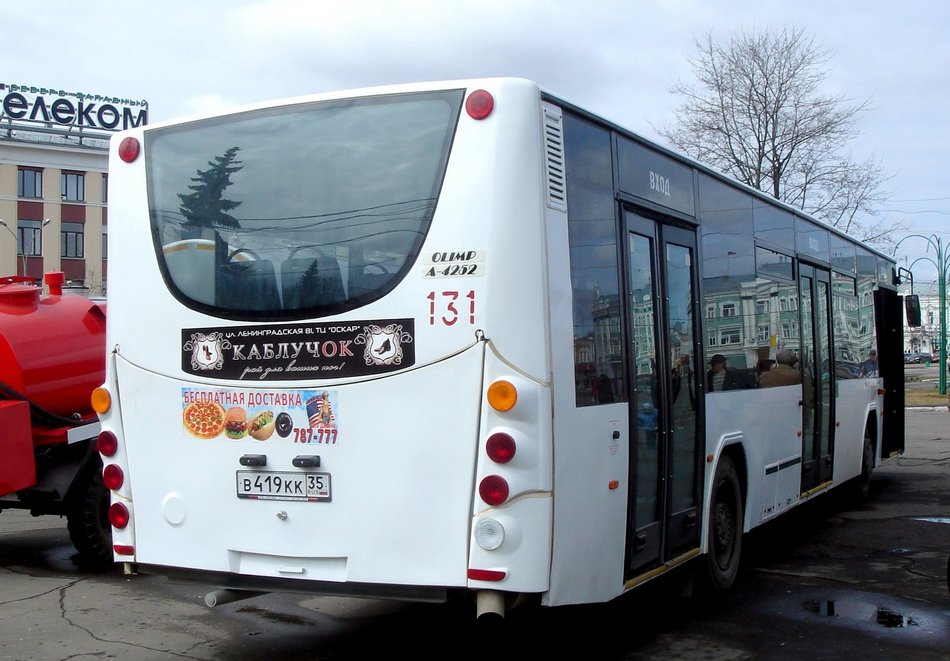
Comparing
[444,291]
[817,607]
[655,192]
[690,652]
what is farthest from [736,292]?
[444,291]

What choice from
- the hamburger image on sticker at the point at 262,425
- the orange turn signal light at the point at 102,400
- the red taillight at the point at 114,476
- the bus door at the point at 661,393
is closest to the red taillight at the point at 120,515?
the red taillight at the point at 114,476

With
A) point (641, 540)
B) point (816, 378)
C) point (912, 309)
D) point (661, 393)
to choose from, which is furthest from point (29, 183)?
point (641, 540)

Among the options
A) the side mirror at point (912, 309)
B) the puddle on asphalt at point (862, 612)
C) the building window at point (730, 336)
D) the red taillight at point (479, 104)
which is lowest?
the puddle on asphalt at point (862, 612)

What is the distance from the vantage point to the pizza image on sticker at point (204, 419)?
5.71m

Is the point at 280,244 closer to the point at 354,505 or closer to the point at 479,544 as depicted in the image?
the point at 354,505

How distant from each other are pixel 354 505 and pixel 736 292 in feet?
13.3

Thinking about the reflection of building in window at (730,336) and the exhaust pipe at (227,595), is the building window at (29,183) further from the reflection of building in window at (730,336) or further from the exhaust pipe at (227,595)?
the exhaust pipe at (227,595)

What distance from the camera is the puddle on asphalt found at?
7.25 m

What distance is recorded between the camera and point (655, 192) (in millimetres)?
6879

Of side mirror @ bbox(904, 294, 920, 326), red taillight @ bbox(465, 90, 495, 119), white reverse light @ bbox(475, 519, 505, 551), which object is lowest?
white reverse light @ bbox(475, 519, 505, 551)

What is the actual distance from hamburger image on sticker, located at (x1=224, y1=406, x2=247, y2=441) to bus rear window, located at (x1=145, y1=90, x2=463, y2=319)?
0.51m

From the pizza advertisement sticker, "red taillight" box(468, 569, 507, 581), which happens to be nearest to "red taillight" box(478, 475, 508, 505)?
"red taillight" box(468, 569, 507, 581)

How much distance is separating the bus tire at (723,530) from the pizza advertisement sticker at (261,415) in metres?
3.22

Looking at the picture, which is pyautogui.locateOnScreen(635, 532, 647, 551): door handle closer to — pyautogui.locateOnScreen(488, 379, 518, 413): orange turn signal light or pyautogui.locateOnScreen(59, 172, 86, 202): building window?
pyautogui.locateOnScreen(488, 379, 518, 413): orange turn signal light
